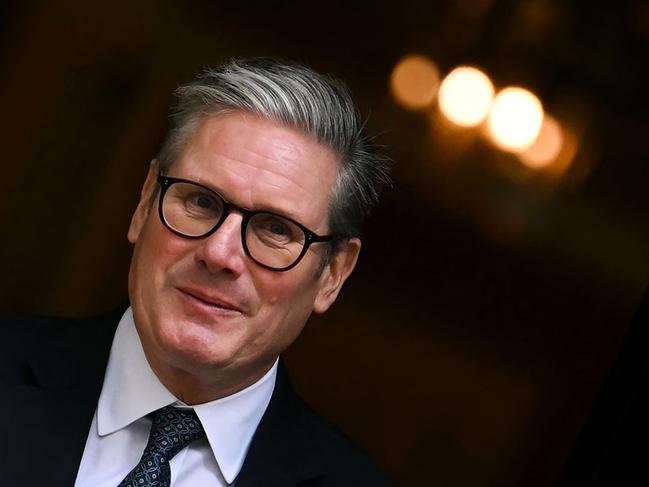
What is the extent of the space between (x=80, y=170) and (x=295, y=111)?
118 centimetres

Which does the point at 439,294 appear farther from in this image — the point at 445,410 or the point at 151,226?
the point at 151,226

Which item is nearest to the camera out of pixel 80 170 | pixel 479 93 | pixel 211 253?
pixel 211 253

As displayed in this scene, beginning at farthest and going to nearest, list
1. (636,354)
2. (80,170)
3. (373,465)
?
(80,170) → (636,354) → (373,465)

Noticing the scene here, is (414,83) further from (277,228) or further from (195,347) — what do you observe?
(195,347)

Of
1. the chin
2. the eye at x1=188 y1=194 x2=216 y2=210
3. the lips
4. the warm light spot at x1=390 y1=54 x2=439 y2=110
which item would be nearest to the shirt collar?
the chin

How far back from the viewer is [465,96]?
334 cm

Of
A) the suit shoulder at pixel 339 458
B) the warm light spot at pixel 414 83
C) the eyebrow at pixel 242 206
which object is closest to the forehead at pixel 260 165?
the eyebrow at pixel 242 206

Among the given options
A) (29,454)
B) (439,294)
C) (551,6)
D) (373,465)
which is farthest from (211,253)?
(551,6)

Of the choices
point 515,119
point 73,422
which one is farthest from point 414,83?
point 73,422

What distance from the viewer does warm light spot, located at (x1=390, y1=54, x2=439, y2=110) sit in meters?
3.38

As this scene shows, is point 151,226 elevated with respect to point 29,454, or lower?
elevated

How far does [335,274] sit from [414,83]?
0.81 m

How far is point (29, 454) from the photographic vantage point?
8.05 feet

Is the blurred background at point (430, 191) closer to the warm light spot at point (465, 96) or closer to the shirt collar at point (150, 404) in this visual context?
the warm light spot at point (465, 96)
